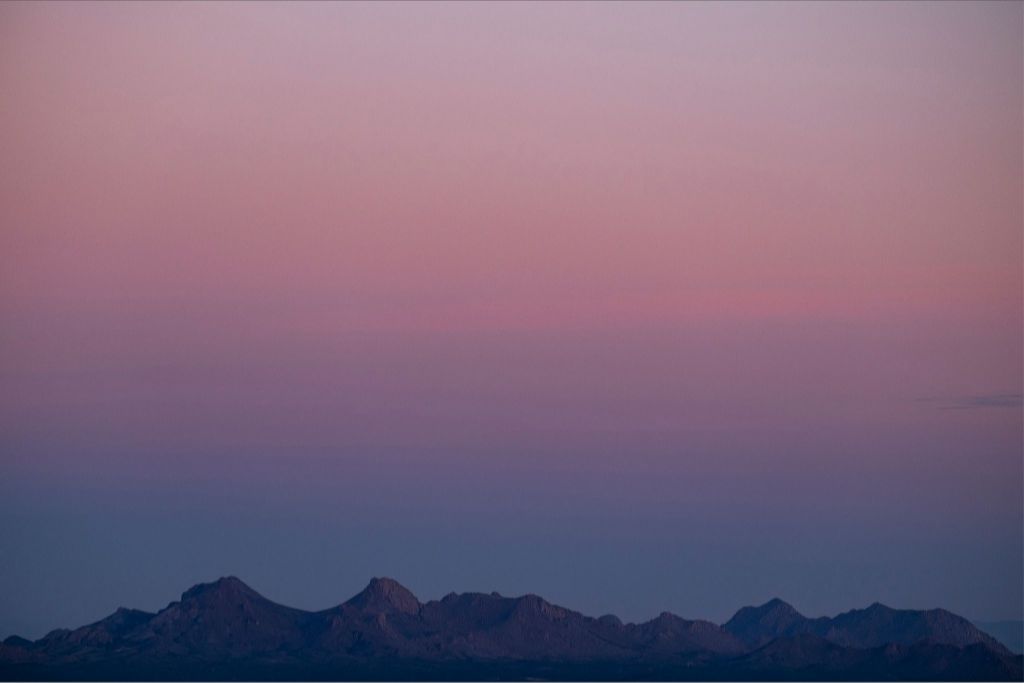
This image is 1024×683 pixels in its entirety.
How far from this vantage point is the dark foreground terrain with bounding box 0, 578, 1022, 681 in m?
66.2

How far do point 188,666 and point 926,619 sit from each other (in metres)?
30.7

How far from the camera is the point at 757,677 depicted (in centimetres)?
6650

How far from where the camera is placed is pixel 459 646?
229 ft

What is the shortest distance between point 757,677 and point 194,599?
75.0 ft

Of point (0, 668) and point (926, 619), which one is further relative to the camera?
point (926, 619)

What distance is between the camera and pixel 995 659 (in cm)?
6669

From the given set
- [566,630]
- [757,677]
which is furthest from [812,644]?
[566,630]

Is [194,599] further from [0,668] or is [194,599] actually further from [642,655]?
[642,655]

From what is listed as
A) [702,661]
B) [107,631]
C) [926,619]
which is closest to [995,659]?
[926,619]

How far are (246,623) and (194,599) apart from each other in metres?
2.38

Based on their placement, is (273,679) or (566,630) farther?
(566,630)

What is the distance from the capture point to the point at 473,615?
235ft

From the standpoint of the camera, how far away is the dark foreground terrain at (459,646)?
6625 cm

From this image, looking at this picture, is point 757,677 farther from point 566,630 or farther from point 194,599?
point 194,599
